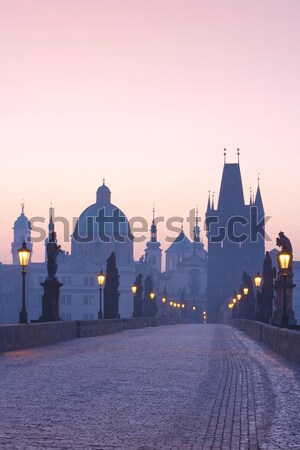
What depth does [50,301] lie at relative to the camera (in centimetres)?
3881

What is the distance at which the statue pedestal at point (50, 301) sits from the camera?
3850cm

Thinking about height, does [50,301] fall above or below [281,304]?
above

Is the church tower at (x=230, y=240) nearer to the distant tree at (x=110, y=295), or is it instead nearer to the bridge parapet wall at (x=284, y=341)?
the distant tree at (x=110, y=295)

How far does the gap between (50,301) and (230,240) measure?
147460 millimetres

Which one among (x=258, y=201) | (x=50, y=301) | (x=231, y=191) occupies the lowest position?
(x=50, y=301)

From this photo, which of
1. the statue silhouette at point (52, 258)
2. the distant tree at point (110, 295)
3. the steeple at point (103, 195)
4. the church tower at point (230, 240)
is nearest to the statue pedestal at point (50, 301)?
the statue silhouette at point (52, 258)

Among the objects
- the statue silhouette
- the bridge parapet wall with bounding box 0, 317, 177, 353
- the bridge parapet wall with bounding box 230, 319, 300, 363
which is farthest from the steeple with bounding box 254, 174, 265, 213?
the bridge parapet wall with bounding box 230, 319, 300, 363

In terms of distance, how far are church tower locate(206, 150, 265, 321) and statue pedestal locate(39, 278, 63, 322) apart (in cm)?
14262

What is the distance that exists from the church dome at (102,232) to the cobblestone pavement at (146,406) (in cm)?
16842

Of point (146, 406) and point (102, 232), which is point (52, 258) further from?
point (102, 232)

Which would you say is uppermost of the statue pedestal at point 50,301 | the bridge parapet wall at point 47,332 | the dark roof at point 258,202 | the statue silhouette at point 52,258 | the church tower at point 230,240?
the dark roof at point 258,202

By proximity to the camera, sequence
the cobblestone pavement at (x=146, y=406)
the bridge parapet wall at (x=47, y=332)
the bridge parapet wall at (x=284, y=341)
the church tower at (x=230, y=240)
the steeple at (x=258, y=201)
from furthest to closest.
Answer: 1. the steeple at (x=258, y=201)
2. the church tower at (x=230, y=240)
3. the bridge parapet wall at (x=47, y=332)
4. the bridge parapet wall at (x=284, y=341)
5. the cobblestone pavement at (x=146, y=406)

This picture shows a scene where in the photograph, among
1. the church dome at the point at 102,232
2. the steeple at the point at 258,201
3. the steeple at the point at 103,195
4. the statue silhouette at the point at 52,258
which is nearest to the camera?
the statue silhouette at the point at 52,258

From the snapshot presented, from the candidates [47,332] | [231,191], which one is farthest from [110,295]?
[231,191]
